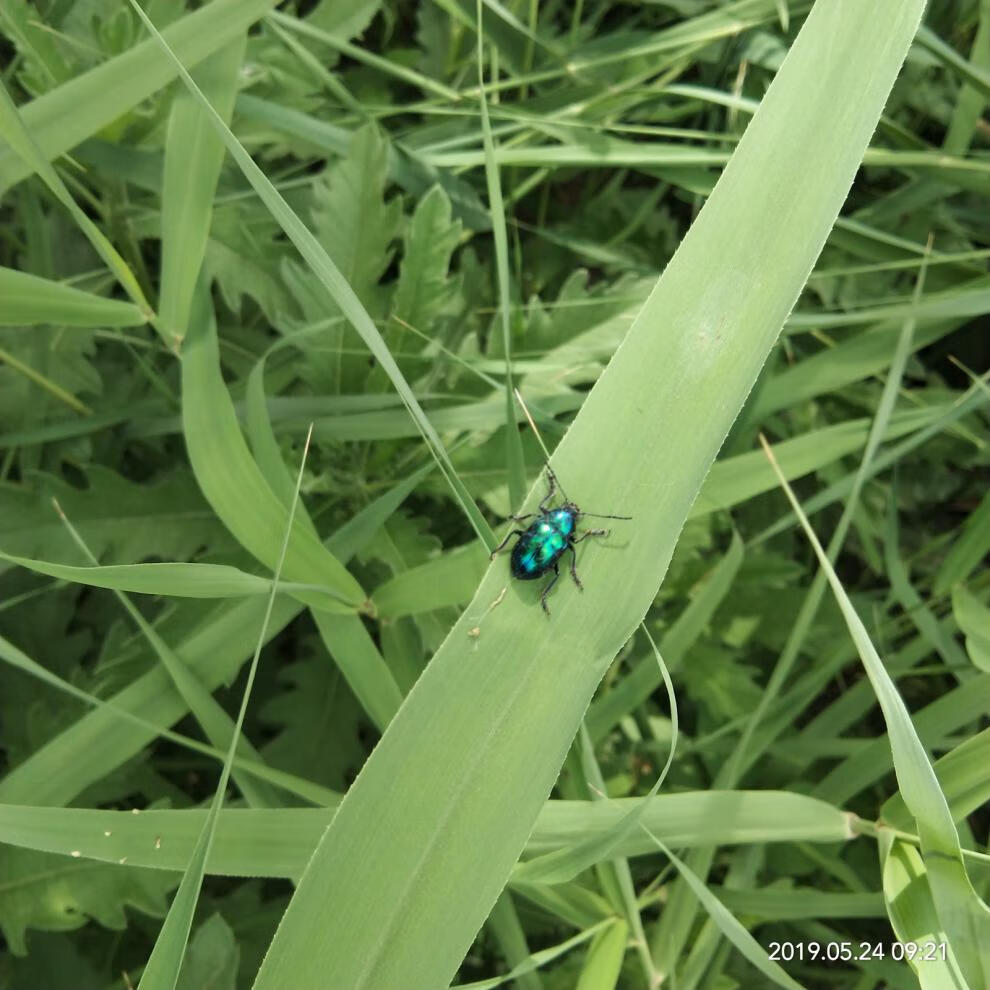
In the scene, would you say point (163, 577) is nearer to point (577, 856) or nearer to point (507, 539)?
point (507, 539)

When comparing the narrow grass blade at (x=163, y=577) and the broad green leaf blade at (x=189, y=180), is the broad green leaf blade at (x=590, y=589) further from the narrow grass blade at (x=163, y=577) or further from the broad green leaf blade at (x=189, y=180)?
the broad green leaf blade at (x=189, y=180)

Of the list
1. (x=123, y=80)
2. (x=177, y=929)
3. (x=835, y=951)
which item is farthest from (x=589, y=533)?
(x=835, y=951)

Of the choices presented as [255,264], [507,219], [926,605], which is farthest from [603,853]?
[507,219]

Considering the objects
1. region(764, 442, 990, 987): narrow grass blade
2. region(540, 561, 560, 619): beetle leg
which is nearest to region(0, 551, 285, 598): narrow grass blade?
region(540, 561, 560, 619): beetle leg

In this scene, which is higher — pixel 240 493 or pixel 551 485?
pixel 240 493

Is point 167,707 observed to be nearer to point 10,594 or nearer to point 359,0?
point 10,594
